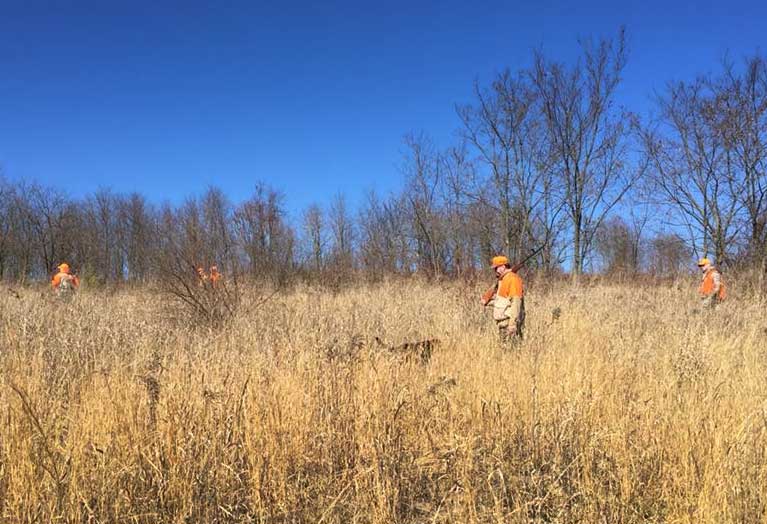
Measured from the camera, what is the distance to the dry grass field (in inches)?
94.0

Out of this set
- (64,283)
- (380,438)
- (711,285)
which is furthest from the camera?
(64,283)

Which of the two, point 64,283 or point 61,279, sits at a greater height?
point 61,279

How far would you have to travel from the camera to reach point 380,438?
9.98 feet

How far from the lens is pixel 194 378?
362 cm

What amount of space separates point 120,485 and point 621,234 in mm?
49160

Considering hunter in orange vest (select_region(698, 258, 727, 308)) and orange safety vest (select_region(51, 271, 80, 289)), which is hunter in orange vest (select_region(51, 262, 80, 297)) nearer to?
orange safety vest (select_region(51, 271, 80, 289))

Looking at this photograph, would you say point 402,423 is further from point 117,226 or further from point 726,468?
point 117,226

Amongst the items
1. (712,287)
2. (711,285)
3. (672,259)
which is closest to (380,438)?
(712,287)

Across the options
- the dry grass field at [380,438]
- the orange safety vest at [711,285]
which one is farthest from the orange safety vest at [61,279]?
the orange safety vest at [711,285]

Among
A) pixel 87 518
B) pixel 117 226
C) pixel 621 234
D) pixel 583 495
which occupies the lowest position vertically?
pixel 583 495

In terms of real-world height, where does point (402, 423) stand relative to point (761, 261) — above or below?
below

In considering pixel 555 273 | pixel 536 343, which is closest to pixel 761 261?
pixel 555 273

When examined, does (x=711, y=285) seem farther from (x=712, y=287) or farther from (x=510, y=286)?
(x=510, y=286)

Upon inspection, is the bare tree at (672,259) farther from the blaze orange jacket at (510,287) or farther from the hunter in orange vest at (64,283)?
the hunter in orange vest at (64,283)
